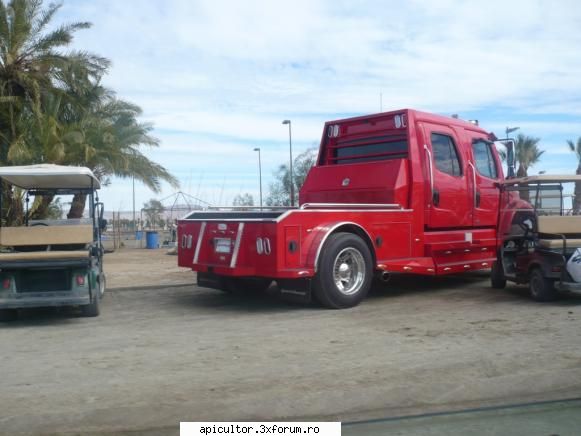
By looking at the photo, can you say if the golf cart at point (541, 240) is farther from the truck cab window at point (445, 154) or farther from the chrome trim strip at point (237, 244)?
the chrome trim strip at point (237, 244)

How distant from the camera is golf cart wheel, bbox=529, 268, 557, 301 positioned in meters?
9.82

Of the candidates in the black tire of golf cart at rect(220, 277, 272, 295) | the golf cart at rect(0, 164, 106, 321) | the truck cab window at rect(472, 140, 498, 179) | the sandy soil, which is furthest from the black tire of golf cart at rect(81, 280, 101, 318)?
the truck cab window at rect(472, 140, 498, 179)

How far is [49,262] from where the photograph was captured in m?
Answer: 8.72

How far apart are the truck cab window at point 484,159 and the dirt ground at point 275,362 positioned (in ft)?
9.12

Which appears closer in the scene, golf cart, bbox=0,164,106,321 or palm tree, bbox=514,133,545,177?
golf cart, bbox=0,164,106,321

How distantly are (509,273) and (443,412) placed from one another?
652 centimetres

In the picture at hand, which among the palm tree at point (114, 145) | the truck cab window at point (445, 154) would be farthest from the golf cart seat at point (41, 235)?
the palm tree at point (114, 145)

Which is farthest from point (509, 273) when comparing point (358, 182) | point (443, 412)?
point (443, 412)

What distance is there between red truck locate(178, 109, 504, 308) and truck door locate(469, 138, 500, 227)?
0.07ft

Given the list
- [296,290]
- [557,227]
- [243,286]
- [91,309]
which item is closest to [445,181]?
[557,227]

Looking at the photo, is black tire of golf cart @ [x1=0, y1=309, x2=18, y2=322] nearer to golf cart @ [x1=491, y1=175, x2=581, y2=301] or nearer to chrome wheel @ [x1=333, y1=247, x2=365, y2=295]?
chrome wheel @ [x1=333, y1=247, x2=365, y2=295]

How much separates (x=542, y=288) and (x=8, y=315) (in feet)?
25.4

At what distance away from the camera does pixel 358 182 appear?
11.2 m

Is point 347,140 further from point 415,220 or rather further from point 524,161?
point 524,161
